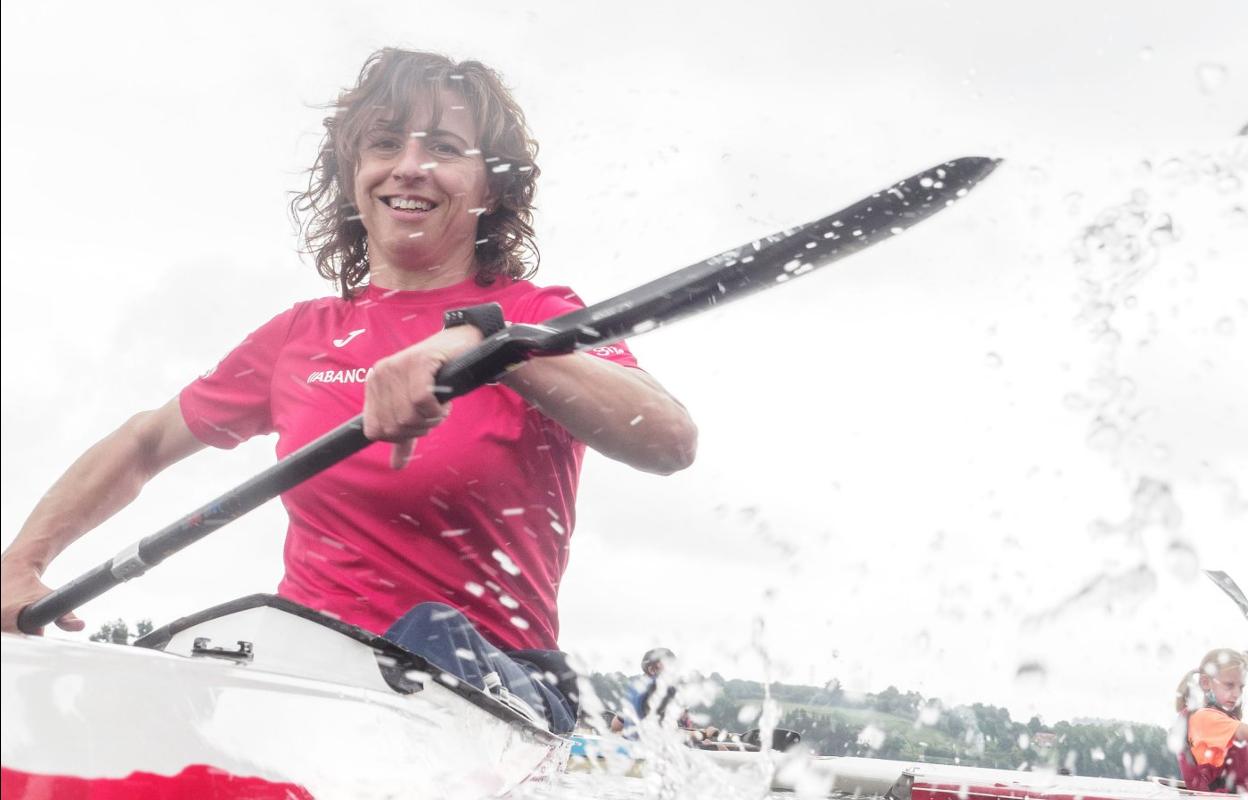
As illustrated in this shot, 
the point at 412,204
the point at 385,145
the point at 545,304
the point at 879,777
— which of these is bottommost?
the point at 879,777

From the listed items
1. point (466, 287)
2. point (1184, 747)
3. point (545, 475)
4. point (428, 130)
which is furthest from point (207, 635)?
point (1184, 747)

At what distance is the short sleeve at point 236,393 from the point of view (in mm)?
2625

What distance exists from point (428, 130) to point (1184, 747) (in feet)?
18.1

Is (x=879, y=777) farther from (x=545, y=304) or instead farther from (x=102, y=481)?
(x=102, y=481)

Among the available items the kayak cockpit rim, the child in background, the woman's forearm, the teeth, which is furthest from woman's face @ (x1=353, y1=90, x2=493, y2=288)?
the child in background

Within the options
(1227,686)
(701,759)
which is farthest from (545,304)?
(1227,686)

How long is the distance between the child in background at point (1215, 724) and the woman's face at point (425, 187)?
511cm

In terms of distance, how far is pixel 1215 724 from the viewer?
5.89 metres

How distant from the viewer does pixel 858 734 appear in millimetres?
2648

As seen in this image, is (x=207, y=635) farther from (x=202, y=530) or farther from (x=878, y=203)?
(x=878, y=203)

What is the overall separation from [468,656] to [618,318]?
59 cm

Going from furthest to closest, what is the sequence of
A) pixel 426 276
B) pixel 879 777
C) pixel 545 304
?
pixel 879 777 < pixel 426 276 < pixel 545 304

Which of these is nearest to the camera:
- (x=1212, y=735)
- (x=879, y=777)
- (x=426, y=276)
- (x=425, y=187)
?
(x=425, y=187)

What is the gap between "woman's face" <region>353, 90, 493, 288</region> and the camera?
2.48 metres
